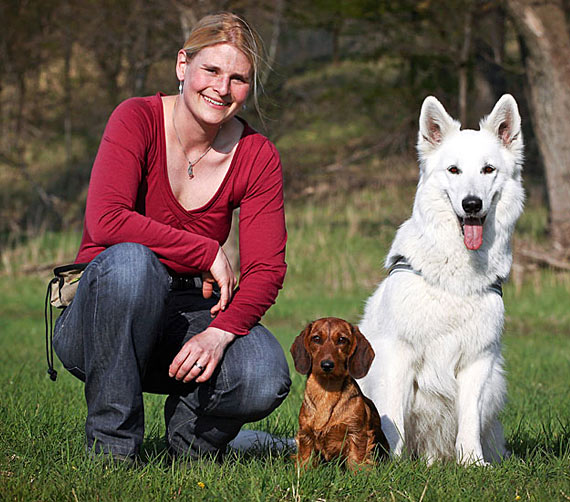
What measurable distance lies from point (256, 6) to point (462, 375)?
12085 mm

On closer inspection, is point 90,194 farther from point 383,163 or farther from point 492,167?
point 383,163

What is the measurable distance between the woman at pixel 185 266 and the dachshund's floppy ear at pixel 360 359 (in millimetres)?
318

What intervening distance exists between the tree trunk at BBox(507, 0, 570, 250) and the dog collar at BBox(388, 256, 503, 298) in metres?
9.48

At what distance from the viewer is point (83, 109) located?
2658 centimetres

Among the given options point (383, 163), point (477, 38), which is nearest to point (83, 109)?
point (383, 163)

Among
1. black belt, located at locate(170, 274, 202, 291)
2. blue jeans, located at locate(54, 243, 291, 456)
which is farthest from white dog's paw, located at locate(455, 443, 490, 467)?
black belt, located at locate(170, 274, 202, 291)

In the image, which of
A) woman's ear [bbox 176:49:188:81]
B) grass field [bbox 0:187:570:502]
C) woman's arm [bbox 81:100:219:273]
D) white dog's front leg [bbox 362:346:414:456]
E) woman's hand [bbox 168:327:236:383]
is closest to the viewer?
grass field [bbox 0:187:570:502]

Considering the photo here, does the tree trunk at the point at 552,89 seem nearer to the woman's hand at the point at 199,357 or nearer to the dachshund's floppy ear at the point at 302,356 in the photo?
the dachshund's floppy ear at the point at 302,356

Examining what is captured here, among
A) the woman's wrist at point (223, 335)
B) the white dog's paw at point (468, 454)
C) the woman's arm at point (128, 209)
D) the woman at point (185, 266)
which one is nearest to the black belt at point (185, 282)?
the woman at point (185, 266)

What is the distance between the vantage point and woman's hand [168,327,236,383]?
329 centimetres

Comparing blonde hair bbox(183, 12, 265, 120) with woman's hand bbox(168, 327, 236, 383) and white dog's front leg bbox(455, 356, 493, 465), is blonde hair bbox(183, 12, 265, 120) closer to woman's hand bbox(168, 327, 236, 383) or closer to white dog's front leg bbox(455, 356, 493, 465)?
woman's hand bbox(168, 327, 236, 383)

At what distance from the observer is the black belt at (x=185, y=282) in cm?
378

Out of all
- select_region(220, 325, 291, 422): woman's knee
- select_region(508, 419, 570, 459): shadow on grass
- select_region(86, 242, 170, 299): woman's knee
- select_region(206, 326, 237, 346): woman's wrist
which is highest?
select_region(86, 242, 170, 299): woman's knee

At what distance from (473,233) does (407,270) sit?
0.42 meters
